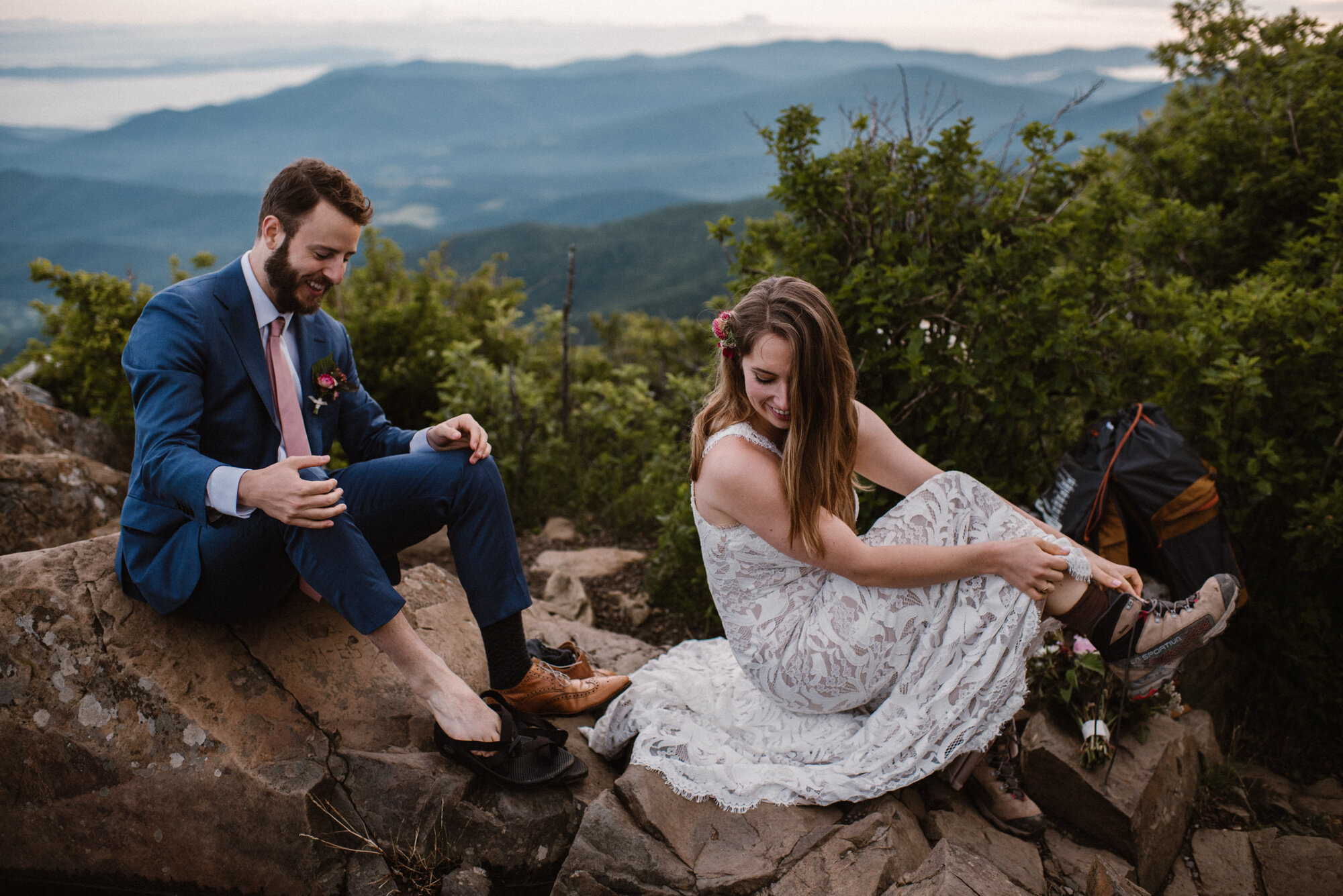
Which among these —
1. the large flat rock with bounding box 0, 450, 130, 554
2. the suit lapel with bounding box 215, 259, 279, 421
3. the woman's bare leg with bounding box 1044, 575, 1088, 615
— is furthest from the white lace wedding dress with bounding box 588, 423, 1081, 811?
the large flat rock with bounding box 0, 450, 130, 554

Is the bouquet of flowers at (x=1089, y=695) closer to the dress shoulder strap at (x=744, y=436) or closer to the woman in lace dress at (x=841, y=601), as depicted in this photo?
the woman in lace dress at (x=841, y=601)

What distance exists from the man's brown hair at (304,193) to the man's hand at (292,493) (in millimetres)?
802

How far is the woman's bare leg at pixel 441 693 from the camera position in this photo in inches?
96.3

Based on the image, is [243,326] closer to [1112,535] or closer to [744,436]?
[744,436]

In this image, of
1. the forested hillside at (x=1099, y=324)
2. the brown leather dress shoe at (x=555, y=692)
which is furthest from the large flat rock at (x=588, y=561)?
the brown leather dress shoe at (x=555, y=692)

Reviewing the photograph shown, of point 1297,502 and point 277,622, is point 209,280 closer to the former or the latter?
point 277,622

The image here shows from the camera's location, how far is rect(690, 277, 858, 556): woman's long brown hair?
2438 millimetres

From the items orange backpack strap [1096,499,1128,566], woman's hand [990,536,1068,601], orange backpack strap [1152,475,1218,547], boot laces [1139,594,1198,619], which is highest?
woman's hand [990,536,1068,601]

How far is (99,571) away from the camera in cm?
255

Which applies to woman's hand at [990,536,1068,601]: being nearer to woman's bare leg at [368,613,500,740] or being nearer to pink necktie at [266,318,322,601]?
woman's bare leg at [368,613,500,740]

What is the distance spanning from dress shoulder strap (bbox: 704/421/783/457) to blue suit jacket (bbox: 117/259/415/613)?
1426 millimetres

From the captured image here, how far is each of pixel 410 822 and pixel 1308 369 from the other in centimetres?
428

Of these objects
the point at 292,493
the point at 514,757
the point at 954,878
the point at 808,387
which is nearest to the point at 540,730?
the point at 514,757

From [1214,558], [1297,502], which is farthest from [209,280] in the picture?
[1297,502]
